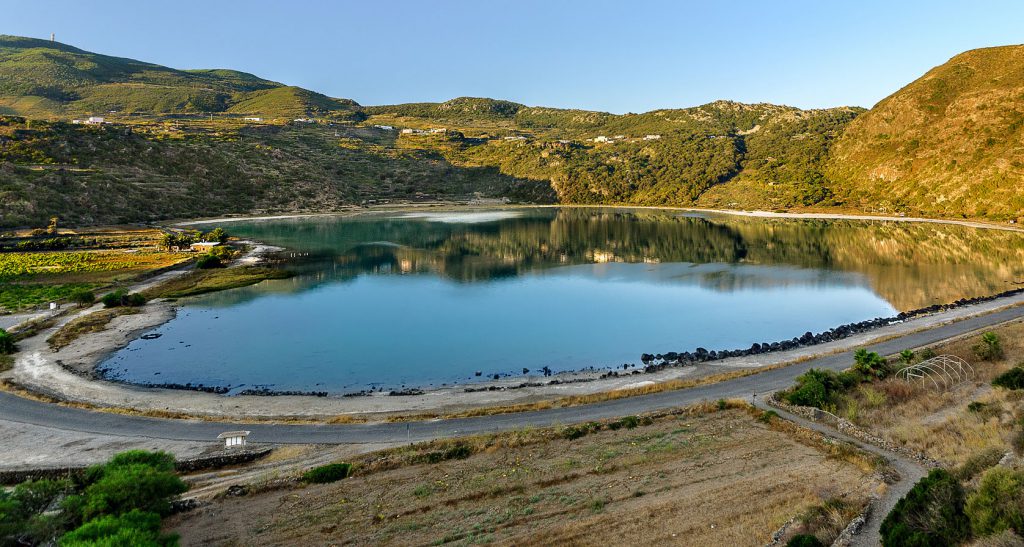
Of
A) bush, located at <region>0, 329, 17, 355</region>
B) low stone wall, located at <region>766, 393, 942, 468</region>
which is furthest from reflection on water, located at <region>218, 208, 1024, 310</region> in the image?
low stone wall, located at <region>766, 393, 942, 468</region>

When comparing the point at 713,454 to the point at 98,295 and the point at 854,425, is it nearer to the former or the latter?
the point at 854,425

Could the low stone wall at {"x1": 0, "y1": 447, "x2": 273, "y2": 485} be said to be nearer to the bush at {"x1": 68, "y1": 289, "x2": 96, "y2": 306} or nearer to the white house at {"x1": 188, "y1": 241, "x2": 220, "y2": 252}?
the bush at {"x1": 68, "y1": 289, "x2": 96, "y2": 306}

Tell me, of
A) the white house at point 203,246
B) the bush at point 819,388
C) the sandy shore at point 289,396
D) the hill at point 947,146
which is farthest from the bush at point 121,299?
the hill at point 947,146

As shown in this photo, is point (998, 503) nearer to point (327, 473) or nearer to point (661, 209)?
point (327, 473)

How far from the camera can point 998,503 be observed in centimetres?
1097

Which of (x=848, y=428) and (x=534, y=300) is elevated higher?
(x=848, y=428)

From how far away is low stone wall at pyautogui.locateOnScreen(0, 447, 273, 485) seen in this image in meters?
18.7

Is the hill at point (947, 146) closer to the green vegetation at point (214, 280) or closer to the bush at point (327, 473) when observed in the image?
the bush at point (327, 473)

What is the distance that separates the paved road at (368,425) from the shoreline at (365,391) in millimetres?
1689

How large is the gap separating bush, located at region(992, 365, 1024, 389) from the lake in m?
16.5

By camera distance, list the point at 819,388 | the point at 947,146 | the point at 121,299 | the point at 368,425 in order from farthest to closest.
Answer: the point at 947,146
the point at 121,299
the point at 819,388
the point at 368,425

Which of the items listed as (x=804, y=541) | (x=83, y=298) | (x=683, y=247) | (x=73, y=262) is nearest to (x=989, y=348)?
(x=804, y=541)

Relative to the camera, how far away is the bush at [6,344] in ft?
113

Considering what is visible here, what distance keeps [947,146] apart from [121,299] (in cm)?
15790
